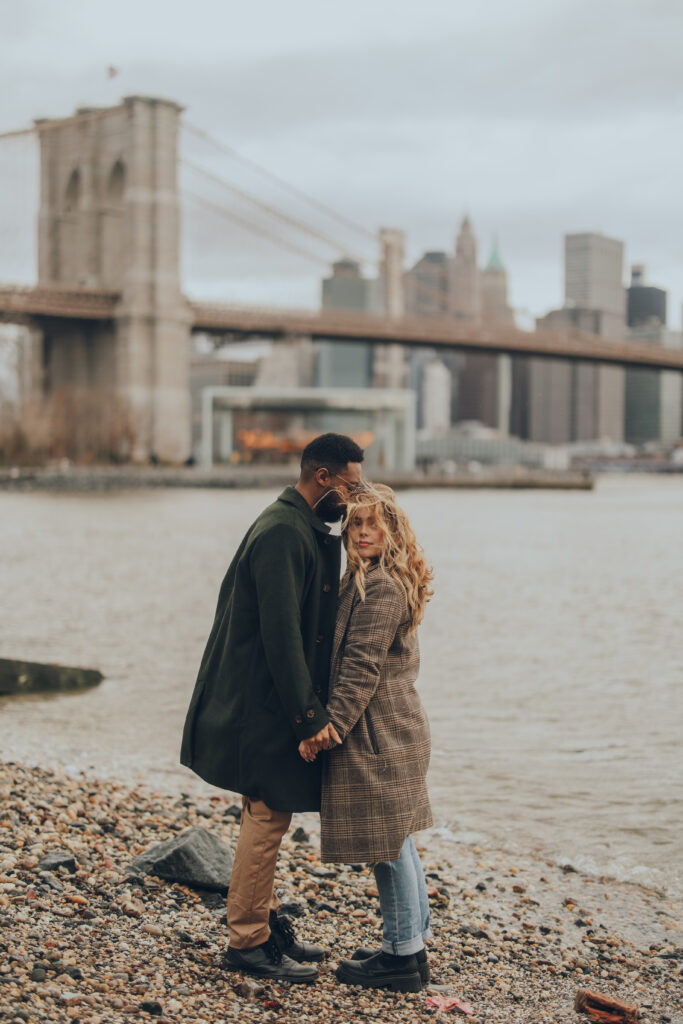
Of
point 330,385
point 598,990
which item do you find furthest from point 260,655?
point 330,385

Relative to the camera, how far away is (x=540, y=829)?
19.3ft

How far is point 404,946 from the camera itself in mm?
3375

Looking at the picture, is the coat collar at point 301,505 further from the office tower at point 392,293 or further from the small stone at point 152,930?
the office tower at point 392,293

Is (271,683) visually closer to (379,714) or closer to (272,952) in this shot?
(379,714)

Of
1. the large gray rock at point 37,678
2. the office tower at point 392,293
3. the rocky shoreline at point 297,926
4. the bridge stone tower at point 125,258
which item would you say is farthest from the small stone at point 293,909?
the office tower at point 392,293

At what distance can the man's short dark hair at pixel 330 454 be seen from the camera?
329 cm

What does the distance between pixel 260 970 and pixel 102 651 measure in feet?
27.0

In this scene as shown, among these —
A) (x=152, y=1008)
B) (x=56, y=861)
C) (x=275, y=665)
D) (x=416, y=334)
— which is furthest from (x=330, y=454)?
(x=416, y=334)

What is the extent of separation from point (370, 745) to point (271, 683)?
0.32 metres

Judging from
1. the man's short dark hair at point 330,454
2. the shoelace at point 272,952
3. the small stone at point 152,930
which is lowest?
the small stone at point 152,930

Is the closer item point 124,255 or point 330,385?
point 124,255

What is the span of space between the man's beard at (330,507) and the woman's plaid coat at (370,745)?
19cm

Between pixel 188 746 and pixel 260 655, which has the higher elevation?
pixel 260 655

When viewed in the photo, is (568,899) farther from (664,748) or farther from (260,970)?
(664,748)
